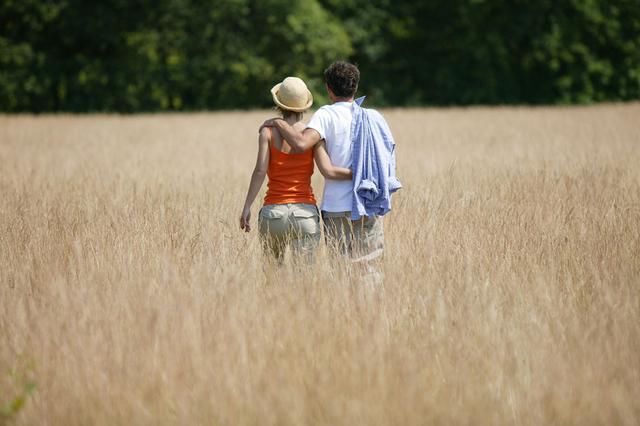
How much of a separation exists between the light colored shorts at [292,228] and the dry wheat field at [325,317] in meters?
0.11

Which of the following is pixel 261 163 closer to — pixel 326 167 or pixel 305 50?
pixel 326 167

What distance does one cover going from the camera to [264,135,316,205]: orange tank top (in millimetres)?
4723

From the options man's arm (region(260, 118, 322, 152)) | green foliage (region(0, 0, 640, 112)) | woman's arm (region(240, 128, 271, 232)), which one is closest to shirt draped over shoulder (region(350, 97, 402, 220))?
man's arm (region(260, 118, 322, 152))

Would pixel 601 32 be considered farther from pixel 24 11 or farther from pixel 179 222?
pixel 179 222

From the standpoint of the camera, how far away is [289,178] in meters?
4.74

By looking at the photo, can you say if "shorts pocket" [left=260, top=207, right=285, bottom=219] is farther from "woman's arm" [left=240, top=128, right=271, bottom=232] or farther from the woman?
"woman's arm" [left=240, top=128, right=271, bottom=232]

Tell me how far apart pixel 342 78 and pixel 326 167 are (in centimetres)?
53

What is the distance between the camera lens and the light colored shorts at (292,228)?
470cm

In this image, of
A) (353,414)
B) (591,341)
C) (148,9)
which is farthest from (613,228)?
(148,9)

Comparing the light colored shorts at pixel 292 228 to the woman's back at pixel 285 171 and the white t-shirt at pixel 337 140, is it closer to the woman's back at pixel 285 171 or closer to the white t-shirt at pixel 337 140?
the woman's back at pixel 285 171

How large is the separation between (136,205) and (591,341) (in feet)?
15.8

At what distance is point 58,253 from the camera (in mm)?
5613

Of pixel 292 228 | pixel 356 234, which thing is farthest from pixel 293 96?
pixel 356 234

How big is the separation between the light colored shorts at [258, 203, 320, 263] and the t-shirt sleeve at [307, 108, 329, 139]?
1.46ft
